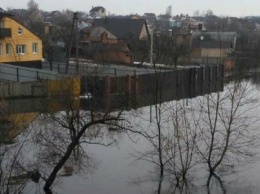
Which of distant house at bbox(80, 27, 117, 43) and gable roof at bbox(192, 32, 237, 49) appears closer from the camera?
distant house at bbox(80, 27, 117, 43)

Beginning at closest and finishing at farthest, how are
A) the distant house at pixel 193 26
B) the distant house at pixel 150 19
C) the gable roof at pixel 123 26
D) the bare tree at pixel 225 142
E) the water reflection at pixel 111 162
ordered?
the water reflection at pixel 111 162, the bare tree at pixel 225 142, the gable roof at pixel 123 26, the distant house at pixel 193 26, the distant house at pixel 150 19

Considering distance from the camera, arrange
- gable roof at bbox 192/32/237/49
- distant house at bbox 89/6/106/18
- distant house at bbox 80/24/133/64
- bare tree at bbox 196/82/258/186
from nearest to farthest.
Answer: bare tree at bbox 196/82/258/186 < distant house at bbox 80/24/133/64 < gable roof at bbox 192/32/237/49 < distant house at bbox 89/6/106/18

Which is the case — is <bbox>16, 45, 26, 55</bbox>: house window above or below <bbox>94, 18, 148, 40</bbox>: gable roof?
below

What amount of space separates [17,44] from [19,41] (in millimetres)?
367

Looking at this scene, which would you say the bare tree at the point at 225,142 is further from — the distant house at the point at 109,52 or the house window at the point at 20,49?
the distant house at the point at 109,52

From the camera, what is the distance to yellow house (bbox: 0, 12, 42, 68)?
35250mm

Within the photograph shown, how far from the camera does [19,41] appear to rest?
3659 centimetres

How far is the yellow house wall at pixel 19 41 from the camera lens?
35.6 metres

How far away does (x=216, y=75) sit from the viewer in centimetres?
3278

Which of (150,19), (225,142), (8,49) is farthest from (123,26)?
(150,19)

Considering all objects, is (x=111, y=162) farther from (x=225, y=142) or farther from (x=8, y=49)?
(x=8, y=49)

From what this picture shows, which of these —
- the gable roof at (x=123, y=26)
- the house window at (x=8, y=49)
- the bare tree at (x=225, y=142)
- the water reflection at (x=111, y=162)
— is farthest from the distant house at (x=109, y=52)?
the water reflection at (x=111, y=162)

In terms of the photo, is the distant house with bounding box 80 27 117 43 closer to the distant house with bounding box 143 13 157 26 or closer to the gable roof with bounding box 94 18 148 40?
the gable roof with bounding box 94 18 148 40

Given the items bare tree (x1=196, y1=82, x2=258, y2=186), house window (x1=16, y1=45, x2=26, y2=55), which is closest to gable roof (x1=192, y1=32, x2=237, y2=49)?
house window (x1=16, y1=45, x2=26, y2=55)
